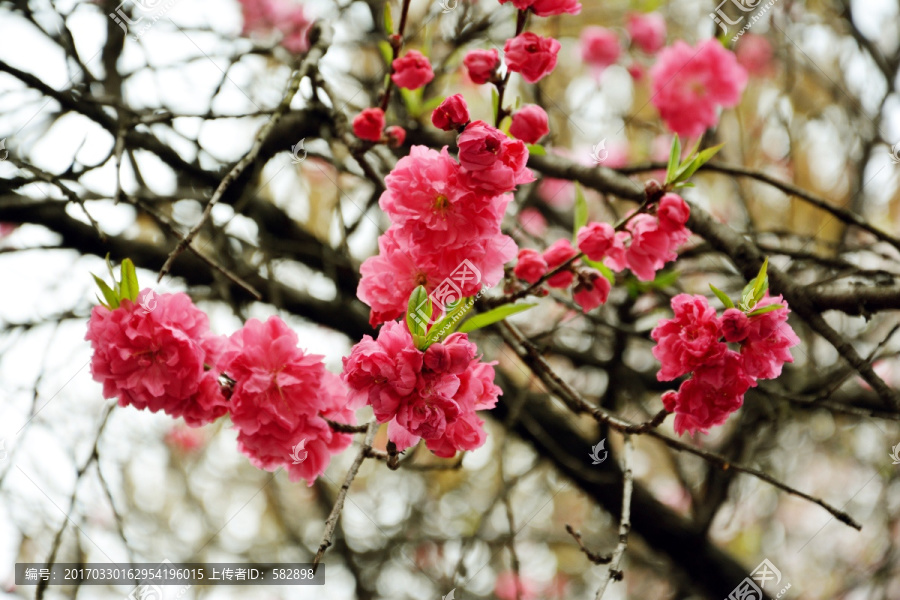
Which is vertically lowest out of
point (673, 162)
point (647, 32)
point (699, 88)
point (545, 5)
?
point (673, 162)

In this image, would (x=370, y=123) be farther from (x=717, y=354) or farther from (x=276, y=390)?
(x=717, y=354)

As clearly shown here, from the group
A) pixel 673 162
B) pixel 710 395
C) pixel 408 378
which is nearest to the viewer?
pixel 408 378

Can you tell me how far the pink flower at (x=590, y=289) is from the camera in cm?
161

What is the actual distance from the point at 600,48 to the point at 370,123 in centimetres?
262

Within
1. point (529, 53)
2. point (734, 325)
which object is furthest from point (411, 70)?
point (734, 325)

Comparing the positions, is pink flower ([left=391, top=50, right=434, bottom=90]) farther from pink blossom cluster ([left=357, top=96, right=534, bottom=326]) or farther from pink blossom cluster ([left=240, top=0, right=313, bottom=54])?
pink blossom cluster ([left=240, top=0, right=313, bottom=54])

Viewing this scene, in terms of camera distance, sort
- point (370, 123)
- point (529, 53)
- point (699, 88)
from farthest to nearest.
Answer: point (699, 88), point (370, 123), point (529, 53)

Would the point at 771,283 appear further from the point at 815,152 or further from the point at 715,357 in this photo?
the point at 815,152

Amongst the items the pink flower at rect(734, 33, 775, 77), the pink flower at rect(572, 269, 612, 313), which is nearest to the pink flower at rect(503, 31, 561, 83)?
the pink flower at rect(572, 269, 612, 313)

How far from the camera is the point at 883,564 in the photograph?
10.1 feet

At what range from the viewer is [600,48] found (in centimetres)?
374

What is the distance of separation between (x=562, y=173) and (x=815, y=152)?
11.7 ft

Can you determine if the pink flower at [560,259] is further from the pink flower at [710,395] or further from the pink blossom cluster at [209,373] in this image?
the pink blossom cluster at [209,373]

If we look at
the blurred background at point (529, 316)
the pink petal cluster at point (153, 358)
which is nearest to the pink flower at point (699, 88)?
the blurred background at point (529, 316)
